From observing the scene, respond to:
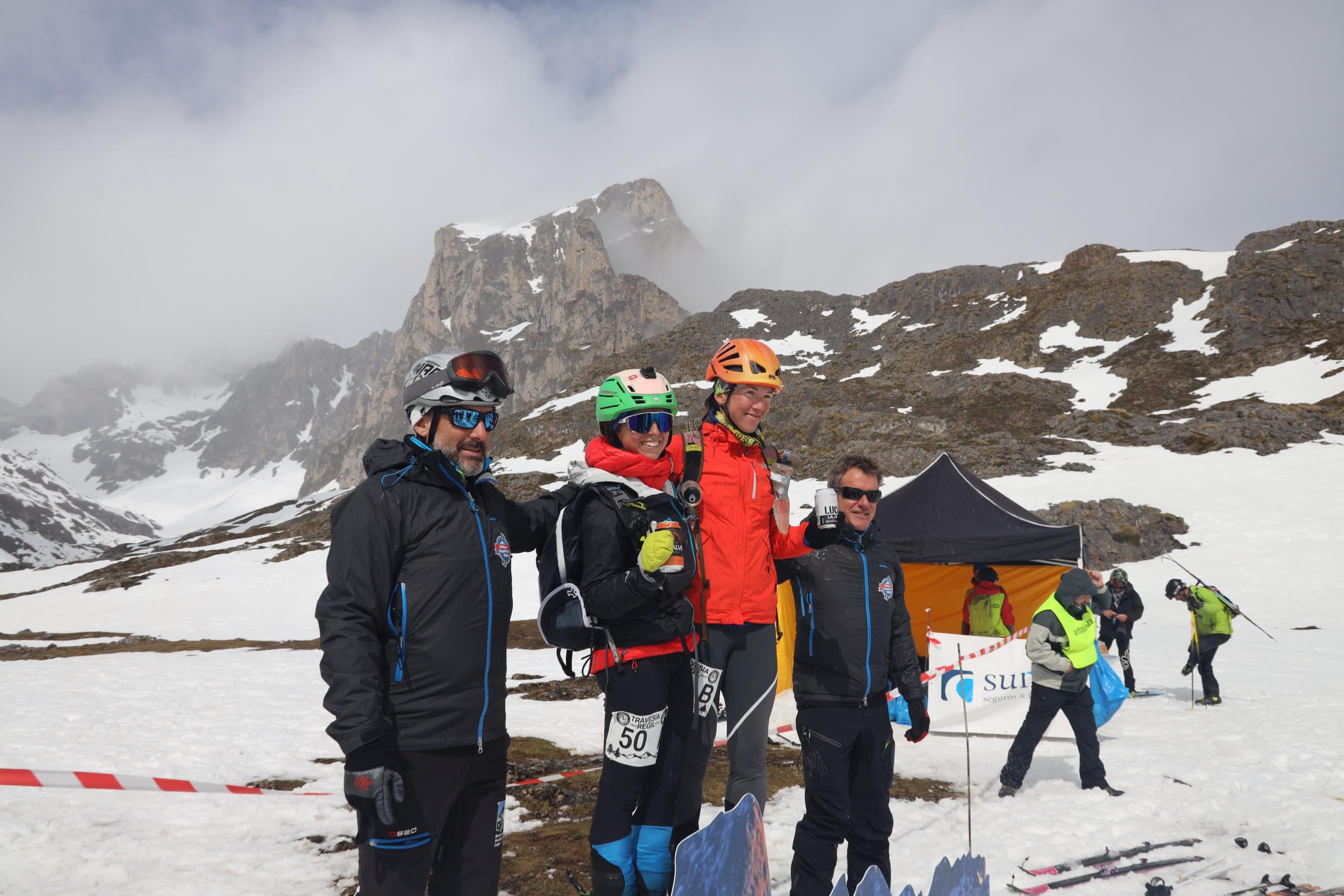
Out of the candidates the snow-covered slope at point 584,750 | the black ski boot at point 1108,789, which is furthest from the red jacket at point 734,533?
the black ski boot at point 1108,789

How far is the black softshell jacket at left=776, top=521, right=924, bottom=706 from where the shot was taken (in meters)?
4.25

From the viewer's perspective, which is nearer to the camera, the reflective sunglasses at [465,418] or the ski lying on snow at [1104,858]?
the reflective sunglasses at [465,418]

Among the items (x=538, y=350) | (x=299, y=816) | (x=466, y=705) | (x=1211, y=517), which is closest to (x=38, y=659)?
(x=299, y=816)

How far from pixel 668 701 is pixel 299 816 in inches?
184

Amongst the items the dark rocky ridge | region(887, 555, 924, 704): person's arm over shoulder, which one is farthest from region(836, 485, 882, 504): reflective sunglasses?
the dark rocky ridge

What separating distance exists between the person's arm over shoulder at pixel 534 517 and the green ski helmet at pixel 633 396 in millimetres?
442

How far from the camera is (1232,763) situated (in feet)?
26.2

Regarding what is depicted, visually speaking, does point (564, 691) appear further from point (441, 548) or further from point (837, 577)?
point (441, 548)

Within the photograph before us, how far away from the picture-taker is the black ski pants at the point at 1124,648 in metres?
12.6

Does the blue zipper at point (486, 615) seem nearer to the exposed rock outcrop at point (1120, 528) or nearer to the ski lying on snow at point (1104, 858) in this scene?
the ski lying on snow at point (1104, 858)

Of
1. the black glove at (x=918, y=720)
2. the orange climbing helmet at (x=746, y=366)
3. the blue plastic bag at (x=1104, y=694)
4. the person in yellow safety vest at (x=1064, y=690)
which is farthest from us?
the blue plastic bag at (x=1104, y=694)

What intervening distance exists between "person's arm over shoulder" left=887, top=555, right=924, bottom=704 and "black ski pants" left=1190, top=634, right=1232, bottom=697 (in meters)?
9.73

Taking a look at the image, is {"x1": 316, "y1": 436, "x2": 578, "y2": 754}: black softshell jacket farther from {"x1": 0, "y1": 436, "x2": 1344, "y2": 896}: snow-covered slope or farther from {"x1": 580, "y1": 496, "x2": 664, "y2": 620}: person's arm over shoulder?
{"x1": 0, "y1": 436, "x2": 1344, "y2": 896}: snow-covered slope

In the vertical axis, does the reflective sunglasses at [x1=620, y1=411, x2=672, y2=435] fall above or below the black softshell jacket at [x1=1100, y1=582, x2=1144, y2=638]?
above
